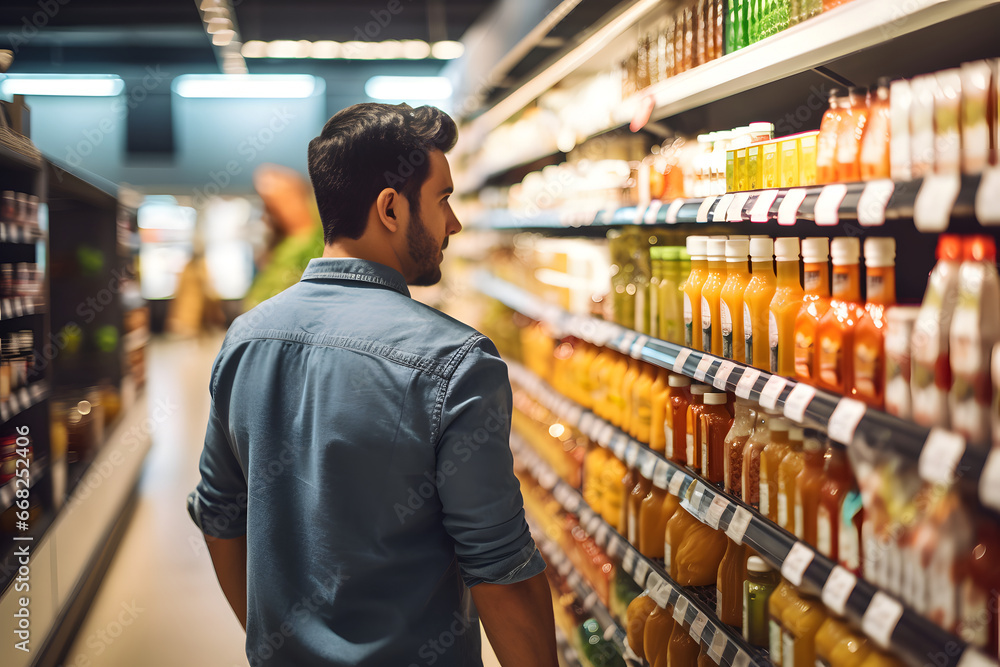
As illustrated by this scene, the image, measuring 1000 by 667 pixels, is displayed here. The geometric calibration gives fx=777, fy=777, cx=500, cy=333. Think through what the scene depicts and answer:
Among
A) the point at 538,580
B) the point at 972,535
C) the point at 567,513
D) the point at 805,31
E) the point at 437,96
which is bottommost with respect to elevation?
the point at 567,513

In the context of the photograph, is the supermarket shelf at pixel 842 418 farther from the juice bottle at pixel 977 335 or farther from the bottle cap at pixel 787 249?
the bottle cap at pixel 787 249

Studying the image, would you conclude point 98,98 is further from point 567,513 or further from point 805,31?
point 805,31

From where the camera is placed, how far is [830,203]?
5.04ft

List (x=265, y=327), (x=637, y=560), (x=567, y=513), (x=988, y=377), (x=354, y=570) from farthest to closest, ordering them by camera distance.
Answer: (x=567, y=513) < (x=637, y=560) < (x=265, y=327) < (x=354, y=570) < (x=988, y=377)

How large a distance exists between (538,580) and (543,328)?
9.86ft

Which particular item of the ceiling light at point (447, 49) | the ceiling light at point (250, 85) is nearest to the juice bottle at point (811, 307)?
the ceiling light at point (447, 49)

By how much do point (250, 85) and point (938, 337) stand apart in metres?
12.4

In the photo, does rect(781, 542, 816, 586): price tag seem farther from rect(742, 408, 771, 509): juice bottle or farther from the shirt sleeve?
the shirt sleeve

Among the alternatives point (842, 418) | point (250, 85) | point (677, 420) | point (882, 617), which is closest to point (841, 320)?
point (842, 418)

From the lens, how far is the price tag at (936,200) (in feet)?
3.96

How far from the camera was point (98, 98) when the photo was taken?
1184 centimetres

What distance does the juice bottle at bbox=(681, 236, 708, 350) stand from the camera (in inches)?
89.8

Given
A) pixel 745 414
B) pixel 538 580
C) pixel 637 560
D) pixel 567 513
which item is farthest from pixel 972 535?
pixel 567 513

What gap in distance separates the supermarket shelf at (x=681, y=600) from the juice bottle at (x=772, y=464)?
360 mm
